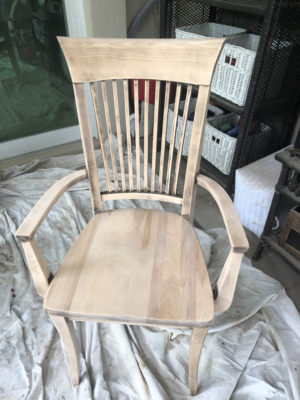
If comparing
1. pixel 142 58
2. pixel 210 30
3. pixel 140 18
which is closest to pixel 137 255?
pixel 142 58

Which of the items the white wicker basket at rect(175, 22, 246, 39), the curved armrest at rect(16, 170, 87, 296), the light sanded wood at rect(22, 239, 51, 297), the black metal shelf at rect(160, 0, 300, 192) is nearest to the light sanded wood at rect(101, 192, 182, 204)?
the curved armrest at rect(16, 170, 87, 296)

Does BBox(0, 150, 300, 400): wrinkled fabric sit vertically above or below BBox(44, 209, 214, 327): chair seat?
below

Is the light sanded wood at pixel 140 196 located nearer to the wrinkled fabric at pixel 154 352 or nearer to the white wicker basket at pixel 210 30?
the wrinkled fabric at pixel 154 352

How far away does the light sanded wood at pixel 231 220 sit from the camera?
0.71 m

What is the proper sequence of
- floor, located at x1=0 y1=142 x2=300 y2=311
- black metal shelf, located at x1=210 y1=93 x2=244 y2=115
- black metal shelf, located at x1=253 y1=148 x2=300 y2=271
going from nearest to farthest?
black metal shelf, located at x1=253 y1=148 x2=300 y2=271 < floor, located at x1=0 y1=142 x2=300 y2=311 < black metal shelf, located at x1=210 y1=93 x2=244 y2=115

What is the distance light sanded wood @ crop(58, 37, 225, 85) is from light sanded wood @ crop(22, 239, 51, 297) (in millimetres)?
494

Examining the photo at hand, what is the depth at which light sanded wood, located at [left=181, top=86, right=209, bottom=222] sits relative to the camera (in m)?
0.88

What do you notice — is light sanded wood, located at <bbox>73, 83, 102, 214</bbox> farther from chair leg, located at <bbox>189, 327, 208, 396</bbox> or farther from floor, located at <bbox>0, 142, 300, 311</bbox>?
floor, located at <bbox>0, 142, 300, 311</bbox>

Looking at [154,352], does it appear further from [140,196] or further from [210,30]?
[210,30]

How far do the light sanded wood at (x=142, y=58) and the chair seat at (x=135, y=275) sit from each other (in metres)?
0.46

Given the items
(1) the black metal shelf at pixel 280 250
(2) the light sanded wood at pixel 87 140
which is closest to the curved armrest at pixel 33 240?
(2) the light sanded wood at pixel 87 140

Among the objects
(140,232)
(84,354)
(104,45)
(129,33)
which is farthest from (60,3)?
(84,354)

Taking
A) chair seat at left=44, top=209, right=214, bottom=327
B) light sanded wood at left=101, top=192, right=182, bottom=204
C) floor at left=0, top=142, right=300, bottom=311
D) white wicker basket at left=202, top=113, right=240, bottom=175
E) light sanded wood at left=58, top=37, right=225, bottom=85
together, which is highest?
light sanded wood at left=58, top=37, right=225, bottom=85

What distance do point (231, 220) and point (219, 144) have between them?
3.26 ft
